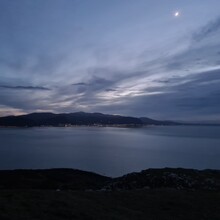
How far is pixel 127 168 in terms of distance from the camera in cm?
6097

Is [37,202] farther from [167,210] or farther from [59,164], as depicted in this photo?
[59,164]

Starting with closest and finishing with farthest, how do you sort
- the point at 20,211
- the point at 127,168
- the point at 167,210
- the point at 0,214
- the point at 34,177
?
the point at 0,214 < the point at 20,211 < the point at 167,210 < the point at 34,177 < the point at 127,168

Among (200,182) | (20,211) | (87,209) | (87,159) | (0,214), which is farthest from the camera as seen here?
(87,159)

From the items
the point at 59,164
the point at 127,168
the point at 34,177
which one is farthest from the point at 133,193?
the point at 59,164

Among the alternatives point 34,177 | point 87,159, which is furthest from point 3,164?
point 34,177

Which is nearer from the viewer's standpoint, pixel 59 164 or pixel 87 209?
pixel 87 209

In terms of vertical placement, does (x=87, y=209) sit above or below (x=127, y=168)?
above

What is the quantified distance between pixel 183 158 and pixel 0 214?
70.8 m

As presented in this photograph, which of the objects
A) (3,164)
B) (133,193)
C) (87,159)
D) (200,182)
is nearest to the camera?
(133,193)

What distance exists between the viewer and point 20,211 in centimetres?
1128

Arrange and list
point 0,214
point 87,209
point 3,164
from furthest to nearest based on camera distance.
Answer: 1. point 3,164
2. point 87,209
3. point 0,214

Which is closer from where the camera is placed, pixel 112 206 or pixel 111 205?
pixel 112 206

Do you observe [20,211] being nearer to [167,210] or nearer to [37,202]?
[37,202]

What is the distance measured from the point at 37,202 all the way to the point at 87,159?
62119mm
